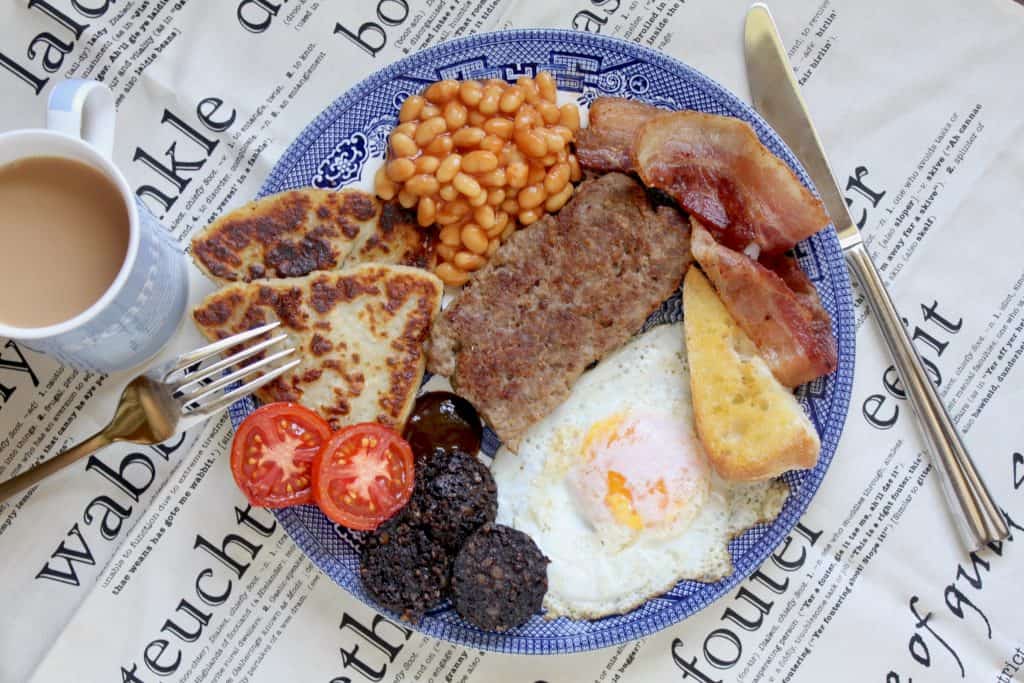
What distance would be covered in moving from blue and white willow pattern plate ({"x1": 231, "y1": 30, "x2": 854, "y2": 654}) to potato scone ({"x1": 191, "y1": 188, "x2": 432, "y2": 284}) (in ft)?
0.31

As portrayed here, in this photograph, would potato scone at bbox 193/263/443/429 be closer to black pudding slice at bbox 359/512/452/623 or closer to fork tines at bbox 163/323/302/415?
fork tines at bbox 163/323/302/415

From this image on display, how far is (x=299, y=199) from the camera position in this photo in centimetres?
230

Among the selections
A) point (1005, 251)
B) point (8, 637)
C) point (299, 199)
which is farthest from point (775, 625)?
point (8, 637)

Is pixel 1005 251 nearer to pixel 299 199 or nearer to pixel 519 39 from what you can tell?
pixel 519 39

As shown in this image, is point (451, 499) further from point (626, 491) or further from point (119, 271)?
point (119, 271)

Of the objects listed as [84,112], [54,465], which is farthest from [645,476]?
[84,112]

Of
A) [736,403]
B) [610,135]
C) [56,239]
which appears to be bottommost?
[56,239]

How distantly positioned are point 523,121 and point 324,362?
33.1 inches

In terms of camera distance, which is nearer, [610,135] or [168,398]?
[168,398]

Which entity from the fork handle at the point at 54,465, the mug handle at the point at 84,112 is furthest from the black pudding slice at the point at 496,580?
the mug handle at the point at 84,112

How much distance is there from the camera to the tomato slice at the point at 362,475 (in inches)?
85.1

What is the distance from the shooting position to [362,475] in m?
2.17

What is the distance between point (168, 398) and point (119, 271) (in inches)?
14.2

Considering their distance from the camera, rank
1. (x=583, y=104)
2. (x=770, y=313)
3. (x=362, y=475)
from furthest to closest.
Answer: (x=583, y=104), (x=770, y=313), (x=362, y=475)
